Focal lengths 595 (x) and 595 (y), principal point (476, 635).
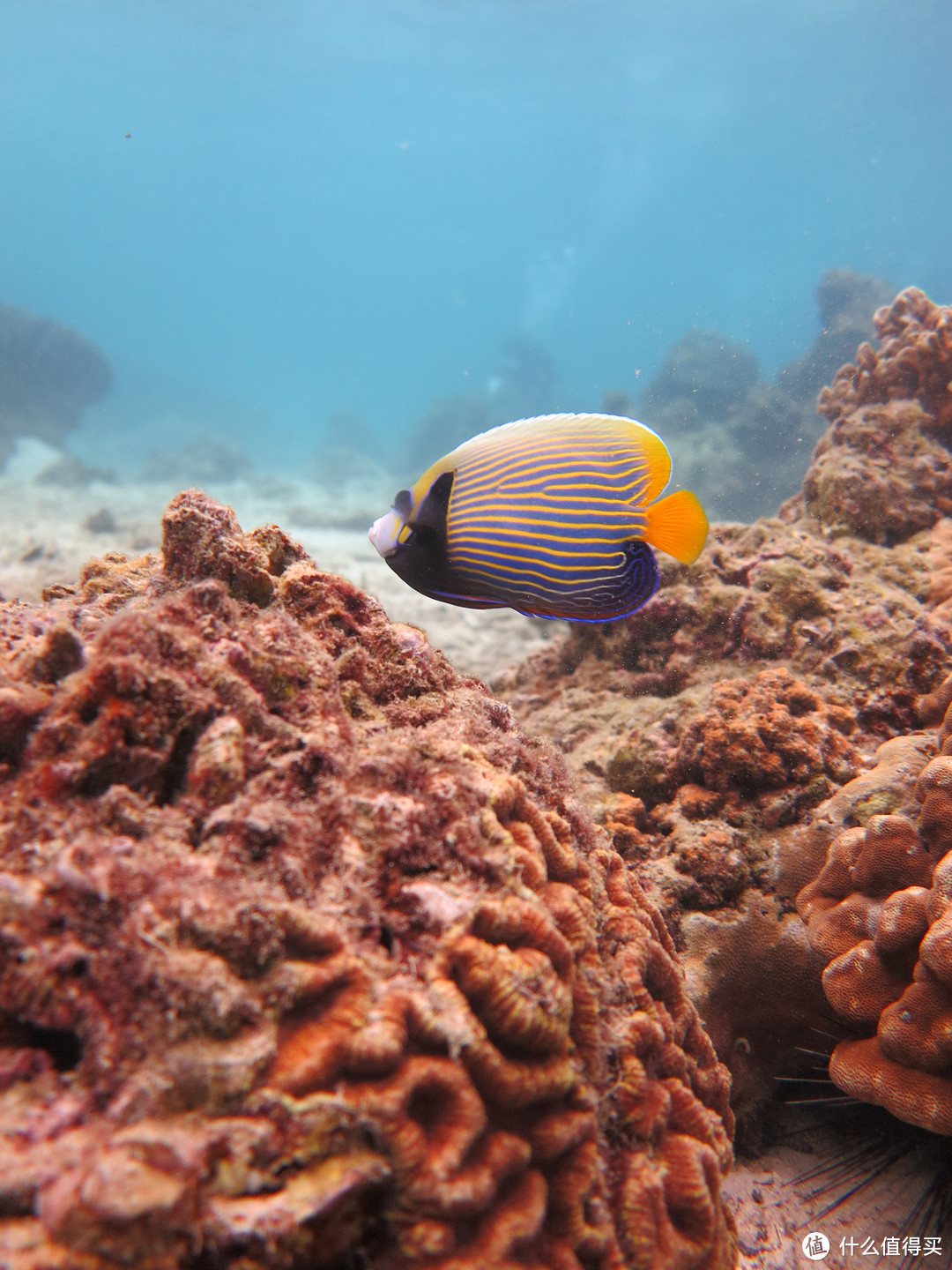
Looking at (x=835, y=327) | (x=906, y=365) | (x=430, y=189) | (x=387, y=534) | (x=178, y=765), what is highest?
(x=430, y=189)

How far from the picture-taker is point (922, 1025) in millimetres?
1962

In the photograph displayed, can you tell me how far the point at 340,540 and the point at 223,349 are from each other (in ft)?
329

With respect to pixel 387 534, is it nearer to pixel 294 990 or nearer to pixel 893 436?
pixel 294 990

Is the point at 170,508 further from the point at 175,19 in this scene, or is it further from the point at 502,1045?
the point at 175,19

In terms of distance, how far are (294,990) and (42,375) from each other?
113ft

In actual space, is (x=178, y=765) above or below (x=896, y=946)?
above

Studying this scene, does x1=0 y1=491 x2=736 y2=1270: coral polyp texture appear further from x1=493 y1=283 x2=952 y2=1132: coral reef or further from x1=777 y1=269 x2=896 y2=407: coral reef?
x1=777 y1=269 x2=896 y2=407: coral reef

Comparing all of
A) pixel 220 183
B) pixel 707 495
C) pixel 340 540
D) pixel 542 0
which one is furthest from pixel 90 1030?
pixel 220 183

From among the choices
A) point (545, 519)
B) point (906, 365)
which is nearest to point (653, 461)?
point (545, 519)

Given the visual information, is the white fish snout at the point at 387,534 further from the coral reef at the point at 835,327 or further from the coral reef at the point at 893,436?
the coral reef at the point at 835,327

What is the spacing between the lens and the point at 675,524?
6.15 ft

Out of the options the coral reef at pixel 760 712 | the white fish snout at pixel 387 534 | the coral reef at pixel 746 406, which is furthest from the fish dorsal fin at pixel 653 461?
the coral reef at pixel 746 406

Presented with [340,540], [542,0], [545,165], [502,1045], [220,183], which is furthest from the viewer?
[220,183]

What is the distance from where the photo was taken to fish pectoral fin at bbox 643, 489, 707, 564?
1868 millimetres
